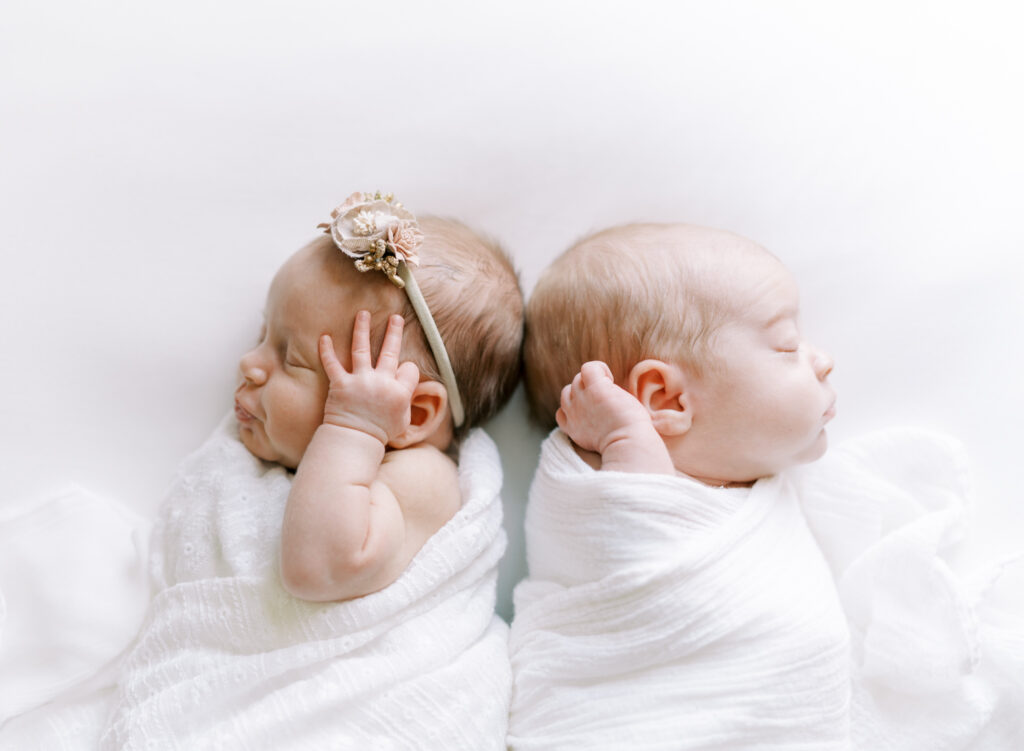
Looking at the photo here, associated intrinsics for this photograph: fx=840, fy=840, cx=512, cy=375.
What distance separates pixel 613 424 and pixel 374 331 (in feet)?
1.24

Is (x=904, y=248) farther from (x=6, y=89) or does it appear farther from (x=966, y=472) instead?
(x=6, y=89)

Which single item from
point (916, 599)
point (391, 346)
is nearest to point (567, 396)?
point (391, 346)

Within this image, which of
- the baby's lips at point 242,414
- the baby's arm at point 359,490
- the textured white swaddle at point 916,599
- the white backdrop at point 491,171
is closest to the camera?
the baby's arm at point 359,490

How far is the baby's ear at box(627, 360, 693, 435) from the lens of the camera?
1.26 m

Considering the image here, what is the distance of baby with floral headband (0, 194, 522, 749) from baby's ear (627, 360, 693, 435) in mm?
226

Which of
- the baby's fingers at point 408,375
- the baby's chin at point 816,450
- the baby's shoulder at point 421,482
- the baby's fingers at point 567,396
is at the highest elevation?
the baby's fingers at point 408,375

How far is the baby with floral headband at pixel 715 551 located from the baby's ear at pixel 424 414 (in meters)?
0.18

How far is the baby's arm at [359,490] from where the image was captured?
1.13 meters

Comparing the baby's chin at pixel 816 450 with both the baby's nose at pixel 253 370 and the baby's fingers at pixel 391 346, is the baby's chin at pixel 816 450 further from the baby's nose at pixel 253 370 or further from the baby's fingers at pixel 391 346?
the baby's nose at pixel 253 370

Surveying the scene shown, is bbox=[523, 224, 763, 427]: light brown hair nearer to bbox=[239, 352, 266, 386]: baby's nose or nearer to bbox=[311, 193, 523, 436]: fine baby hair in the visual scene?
bbox=[311, 193, 523, 436]: fine baby hair

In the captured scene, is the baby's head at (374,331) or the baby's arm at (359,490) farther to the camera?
the baby's head at (374,331)

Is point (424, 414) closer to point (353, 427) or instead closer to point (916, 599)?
point (353, 427)

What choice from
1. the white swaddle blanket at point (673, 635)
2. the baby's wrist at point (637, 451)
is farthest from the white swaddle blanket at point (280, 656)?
the baby's wrist at point (637, 451)

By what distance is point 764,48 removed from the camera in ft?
5.09
